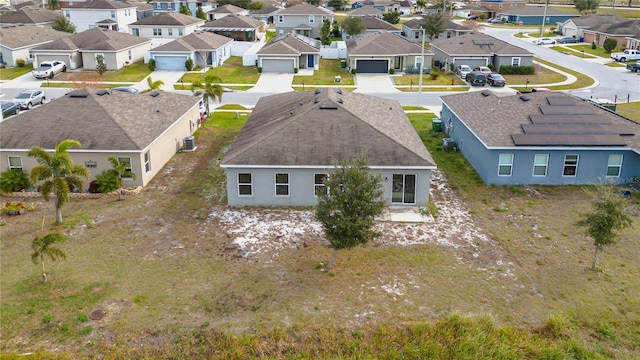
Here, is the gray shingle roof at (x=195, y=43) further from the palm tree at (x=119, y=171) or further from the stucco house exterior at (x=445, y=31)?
the palm tree at (x=119, y=171)

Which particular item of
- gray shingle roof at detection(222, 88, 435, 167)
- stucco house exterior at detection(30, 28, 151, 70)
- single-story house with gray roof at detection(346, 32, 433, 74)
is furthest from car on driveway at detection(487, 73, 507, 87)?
stucco house exterior at detection(30, 28, 151, 70)

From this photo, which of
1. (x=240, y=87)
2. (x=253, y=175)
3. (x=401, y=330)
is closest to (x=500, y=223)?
(x=401, y=330)

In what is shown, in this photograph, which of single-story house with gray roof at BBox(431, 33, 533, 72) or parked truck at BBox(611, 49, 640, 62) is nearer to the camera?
single-story house with gray roof at BBox(431, 33, 533, 72)

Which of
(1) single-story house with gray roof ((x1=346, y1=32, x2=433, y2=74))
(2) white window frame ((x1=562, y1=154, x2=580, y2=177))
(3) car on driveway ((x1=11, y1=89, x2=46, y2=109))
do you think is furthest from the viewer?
(1) single-story house with gray roof ((x1=346, y1=32, x2=433, y2=74))

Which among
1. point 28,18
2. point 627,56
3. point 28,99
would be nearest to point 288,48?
point 28,99

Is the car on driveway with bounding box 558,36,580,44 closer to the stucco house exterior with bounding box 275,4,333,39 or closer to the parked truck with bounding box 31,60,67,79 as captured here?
the stucco house exterior with bounding box 275,4,333,39

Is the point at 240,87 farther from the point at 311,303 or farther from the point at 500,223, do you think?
the point at 311,303
